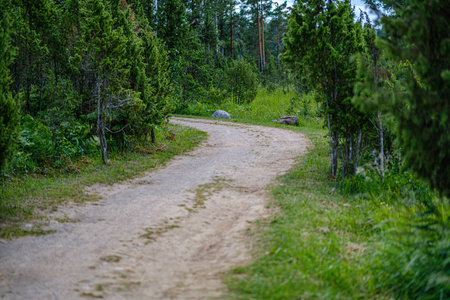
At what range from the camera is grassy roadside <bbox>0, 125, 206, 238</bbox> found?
5.68 meters

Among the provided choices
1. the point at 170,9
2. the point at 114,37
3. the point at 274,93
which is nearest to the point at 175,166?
the point at 114,37

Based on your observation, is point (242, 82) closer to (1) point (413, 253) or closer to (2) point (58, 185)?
(2) point (58, 185)

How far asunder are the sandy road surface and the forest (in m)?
0.92

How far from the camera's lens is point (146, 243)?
4.86 meters

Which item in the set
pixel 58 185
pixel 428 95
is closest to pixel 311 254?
pixel 428 95

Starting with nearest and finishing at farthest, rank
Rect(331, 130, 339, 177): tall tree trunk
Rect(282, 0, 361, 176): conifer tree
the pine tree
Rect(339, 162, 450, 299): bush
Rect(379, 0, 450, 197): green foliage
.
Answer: Rect(339, 162, 450, 299): bush
Rect(379, 0, 450, 197): green foliage
the pine tree
Rect(282, 0, 361, 176): conifer tree
Rect(331, 130, 339, 177): tall tree trunk

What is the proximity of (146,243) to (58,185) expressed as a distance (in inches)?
141

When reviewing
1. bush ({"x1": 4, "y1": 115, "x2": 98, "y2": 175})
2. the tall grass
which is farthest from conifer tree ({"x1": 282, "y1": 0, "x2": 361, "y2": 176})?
bush ({"x1": 4, "y1": 115, "x2": 98, "y2": 175})

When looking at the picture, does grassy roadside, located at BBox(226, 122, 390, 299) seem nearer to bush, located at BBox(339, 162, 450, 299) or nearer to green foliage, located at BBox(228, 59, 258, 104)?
bush, located at BBox(339, 162, 450, 299)

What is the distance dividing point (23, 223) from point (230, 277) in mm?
3414

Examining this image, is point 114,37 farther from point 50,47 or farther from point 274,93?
point 274,93

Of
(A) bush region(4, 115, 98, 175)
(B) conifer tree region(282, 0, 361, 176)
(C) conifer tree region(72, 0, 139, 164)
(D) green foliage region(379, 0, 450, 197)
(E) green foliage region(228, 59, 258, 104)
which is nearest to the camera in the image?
(D) green foliage region(379, 0, 450, 197)

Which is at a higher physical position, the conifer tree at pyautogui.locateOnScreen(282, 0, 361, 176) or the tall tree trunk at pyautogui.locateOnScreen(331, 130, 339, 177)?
the conifer tree at pyautogui.locateOnScreen(282, 0, 361, 176)

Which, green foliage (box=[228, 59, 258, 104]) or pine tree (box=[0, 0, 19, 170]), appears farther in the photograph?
green foliage (box=[228, 59, 258, 104])
